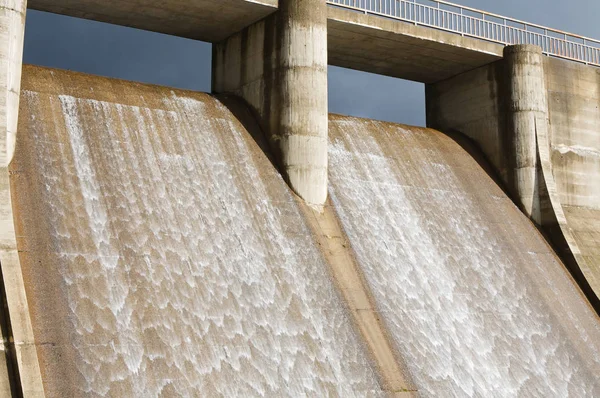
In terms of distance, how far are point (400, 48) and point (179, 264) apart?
9.45 metres

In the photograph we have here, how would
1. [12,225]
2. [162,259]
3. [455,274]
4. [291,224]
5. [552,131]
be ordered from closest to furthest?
[12,225], [162,259], [291,224], [455,274], [552,131]

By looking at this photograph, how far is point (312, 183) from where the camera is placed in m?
15.6

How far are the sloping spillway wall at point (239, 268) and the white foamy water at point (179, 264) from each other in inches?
1.1

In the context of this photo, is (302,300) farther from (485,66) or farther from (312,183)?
(485,66)

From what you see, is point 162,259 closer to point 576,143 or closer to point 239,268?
point 239,268

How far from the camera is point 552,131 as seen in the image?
20.9 metres

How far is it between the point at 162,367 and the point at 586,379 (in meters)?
9.02

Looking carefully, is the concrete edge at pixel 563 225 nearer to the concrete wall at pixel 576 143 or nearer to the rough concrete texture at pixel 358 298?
the concrete wall at pixel 576 143

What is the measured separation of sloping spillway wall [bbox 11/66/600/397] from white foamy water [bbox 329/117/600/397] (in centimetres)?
4

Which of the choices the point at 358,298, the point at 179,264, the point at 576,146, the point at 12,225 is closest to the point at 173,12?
the point at 179,264

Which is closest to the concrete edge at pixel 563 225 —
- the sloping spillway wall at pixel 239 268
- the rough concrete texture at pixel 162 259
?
the sloping spillway wall at pixel 239 268

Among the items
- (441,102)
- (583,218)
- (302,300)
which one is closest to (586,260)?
(583,218)

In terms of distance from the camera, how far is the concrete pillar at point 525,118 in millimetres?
20016

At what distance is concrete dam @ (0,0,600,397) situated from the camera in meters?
11.1
